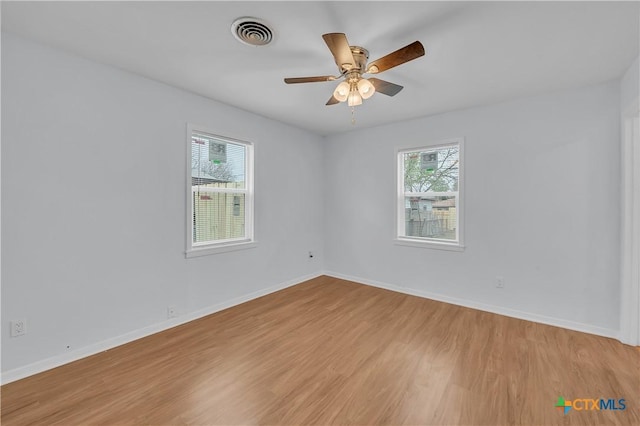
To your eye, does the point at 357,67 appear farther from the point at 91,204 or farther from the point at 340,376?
the point at 91,204

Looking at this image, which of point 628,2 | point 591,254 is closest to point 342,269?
point 591,254

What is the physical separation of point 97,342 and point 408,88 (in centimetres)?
382

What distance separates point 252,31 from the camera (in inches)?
74.1

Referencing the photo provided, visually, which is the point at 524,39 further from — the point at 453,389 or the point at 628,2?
the point at 453,389

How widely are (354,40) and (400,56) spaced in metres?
0.47

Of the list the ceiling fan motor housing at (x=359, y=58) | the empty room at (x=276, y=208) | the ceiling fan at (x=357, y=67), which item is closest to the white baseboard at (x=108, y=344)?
the empty room at (x=276, y=208)

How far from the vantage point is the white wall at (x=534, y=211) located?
269 cm

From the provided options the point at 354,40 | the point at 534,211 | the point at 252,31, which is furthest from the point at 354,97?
the point at 534,211

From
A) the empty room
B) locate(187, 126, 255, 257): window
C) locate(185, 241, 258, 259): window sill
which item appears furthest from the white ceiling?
locate(185, 241, 258, 259): window sill

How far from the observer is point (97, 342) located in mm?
2365

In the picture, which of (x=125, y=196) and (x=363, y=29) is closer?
(x=363, y=29)

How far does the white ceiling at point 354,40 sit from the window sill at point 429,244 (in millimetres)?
1846

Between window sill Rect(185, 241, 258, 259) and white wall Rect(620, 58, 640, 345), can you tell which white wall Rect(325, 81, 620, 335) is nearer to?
white wall Rect(620, 58, 640, 345)

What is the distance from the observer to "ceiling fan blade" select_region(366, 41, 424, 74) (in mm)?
1602
